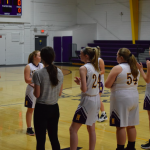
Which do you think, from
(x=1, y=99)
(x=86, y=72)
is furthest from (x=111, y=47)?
(x=86, y=72)

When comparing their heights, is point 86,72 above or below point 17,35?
below

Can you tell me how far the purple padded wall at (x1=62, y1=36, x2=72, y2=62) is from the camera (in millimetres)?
22406

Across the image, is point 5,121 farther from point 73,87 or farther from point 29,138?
point 73,87

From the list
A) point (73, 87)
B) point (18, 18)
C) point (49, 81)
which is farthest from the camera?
point (18, 18)

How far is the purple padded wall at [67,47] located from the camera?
22406 millimetres

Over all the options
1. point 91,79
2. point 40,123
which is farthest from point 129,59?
point 40,123

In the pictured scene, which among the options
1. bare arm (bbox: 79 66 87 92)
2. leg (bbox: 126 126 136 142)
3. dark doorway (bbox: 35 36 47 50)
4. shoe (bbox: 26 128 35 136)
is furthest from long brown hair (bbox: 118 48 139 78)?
dark doorway (bbox: 35 36 47 50)

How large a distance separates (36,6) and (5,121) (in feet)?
55.3

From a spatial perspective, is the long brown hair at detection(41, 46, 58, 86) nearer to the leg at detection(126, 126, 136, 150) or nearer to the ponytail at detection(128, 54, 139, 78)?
the ponytail at detection(128, 54, 139, 78)

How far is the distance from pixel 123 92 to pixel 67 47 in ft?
62.1

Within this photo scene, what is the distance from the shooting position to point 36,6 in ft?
71.8

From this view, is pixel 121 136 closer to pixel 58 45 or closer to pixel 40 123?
pixel 40 123

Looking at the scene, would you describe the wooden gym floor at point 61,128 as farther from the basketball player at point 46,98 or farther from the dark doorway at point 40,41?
the dark doorway at point 40,41

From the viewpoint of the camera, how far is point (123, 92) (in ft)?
12.6
